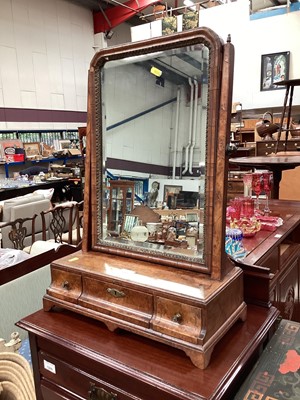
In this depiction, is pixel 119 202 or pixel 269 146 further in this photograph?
pixel 269 146

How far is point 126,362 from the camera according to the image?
0.80 m

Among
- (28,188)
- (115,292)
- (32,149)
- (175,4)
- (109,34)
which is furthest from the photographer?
(109,34)

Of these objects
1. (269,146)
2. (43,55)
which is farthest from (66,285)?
(43,55)

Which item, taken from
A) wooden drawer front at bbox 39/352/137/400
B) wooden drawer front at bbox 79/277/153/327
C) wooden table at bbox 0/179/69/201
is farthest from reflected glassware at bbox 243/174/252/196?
A: wooden table at bbox 0/179/69/201

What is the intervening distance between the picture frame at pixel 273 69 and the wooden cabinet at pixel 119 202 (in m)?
5.68

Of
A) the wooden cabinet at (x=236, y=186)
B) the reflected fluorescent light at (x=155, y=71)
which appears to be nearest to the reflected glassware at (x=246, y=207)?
the reflected fluorescent light at (x=155, y=71)

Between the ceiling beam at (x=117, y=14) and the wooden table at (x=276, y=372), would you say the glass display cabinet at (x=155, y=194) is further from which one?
the ceiling beam at (x=117, y=14)

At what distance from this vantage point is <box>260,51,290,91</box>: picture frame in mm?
5984

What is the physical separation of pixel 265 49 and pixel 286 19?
0.54 meters

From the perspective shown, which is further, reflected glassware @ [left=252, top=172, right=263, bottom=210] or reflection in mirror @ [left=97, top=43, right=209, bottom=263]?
reflected glassware @ [left=252, top=172, right=263, bottom=210]

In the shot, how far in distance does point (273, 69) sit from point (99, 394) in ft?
20.9

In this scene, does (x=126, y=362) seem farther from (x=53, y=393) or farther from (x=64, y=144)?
(x=64, y=144)

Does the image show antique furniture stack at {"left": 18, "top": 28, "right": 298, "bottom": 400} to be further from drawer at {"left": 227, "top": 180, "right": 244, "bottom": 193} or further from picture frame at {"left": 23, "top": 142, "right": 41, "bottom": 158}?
picture frame at {"left": 23, "top": 142, "right": 41, "bottom": 158}

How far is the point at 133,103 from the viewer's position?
40.4 inches
